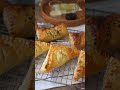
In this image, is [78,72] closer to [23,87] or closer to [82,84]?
[82,84]

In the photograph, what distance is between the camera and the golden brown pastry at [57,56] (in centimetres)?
84

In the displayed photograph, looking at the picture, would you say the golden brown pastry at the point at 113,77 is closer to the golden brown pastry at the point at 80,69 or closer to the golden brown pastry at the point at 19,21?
the golden brown pastry at the point at 80,69

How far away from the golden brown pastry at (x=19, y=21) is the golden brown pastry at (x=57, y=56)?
159mm

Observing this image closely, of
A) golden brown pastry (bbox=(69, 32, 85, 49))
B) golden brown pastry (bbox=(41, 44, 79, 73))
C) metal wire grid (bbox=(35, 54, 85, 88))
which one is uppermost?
golden brown pastry (bbox=(69, 32, 85, 49))

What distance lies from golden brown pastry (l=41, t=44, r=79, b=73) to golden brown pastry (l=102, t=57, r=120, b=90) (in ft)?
0.53

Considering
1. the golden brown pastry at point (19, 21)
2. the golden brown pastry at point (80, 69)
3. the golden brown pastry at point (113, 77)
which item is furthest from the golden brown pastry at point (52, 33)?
the golden brown pastry at point (113, 77)

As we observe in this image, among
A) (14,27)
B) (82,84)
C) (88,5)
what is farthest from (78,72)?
(88,5)

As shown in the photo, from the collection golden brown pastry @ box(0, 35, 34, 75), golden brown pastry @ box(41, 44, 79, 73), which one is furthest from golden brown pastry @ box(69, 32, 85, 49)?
golden brown pastry @ box(0, 35, 34, 75)

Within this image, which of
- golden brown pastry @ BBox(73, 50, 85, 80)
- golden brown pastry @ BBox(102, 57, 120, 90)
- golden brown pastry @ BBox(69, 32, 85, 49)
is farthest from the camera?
golden brown pastry @ BBox(69, 32, 85, 49)

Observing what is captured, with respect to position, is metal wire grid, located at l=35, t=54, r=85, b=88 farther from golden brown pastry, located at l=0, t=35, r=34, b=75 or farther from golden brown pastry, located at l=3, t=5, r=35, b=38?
golden brown pastry, located at l=3, t=5, r=35, b=38

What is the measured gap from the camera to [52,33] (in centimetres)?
96

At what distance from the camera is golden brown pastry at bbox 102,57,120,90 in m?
0.70

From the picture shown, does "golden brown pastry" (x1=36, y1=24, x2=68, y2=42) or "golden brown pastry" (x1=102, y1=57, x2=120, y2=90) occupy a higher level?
"golden brown pastry" (x1=36, y1=24, x2=68, y2=42)

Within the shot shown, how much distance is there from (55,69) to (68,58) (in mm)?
52
